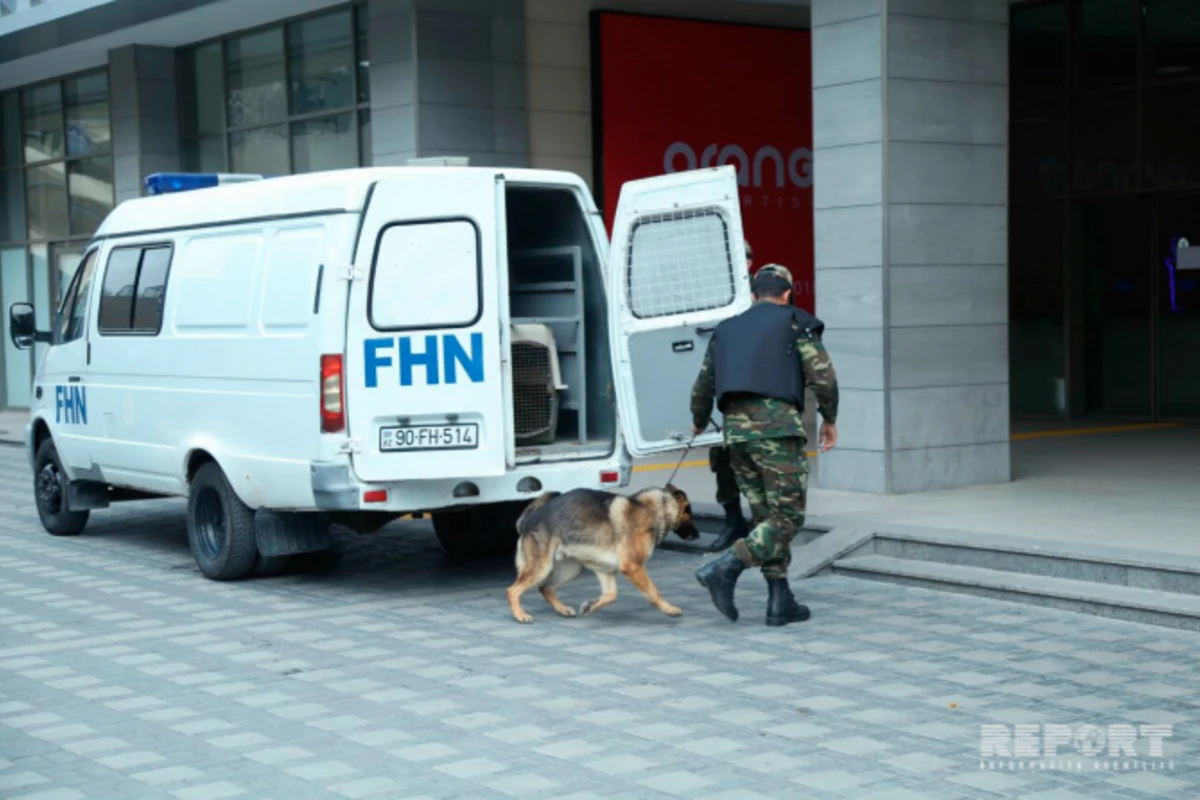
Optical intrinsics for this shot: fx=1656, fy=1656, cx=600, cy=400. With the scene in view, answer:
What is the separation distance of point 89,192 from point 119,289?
1313 cm

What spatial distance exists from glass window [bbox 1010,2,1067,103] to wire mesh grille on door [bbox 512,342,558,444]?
1020 cm

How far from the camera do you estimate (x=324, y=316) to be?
910cm

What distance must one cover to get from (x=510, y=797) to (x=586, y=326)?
511cm

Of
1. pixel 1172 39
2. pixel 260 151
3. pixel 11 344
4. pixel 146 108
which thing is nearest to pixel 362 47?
pixel 260 151

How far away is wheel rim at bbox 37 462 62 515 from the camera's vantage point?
1255cm

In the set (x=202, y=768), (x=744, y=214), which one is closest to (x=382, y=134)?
(x=744, y=214)

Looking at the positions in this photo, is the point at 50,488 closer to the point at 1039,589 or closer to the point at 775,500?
the point at 775,500

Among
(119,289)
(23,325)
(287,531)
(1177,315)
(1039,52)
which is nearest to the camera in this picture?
(287,531)

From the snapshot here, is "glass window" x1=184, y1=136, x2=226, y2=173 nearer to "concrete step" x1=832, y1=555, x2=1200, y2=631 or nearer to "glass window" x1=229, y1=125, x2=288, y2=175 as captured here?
"glass window" x1=229, y1=125, x2=288, y2=175

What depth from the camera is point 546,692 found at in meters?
7.02

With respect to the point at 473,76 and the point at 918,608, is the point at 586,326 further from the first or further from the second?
the point at 473,76

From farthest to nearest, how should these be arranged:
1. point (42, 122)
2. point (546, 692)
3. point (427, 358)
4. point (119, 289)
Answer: point (42, 122) → point (119, 289) → point (427, 358) → point (546, 692)

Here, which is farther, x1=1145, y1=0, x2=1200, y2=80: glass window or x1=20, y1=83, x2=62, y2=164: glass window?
x1=20, y1=83, x2=62, y2=164: glass window

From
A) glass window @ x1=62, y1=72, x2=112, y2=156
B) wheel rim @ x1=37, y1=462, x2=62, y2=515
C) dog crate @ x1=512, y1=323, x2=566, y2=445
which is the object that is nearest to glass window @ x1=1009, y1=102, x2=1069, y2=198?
dog crate @ x1=512, y1=323, x2=566, y2=445
